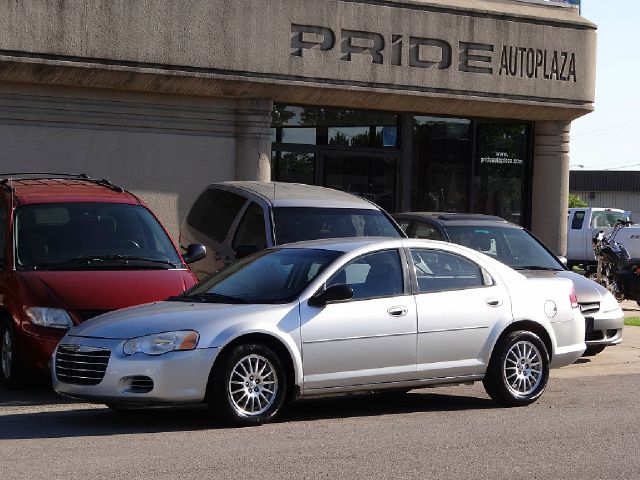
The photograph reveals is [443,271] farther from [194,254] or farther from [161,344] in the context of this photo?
[194,254]

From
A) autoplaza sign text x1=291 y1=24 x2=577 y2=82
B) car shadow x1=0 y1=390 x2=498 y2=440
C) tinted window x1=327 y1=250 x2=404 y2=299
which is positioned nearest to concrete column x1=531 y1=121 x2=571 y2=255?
autoplaza sign text x1=291 y1=24 x2=577 y2=82

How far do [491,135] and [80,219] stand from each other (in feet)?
39.0

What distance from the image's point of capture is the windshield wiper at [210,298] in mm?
10055

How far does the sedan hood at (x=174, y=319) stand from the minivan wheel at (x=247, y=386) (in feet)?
0.77

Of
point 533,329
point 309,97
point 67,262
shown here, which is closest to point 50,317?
point 67,262

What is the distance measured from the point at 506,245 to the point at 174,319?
6429mm

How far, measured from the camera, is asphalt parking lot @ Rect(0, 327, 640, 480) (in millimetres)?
7781

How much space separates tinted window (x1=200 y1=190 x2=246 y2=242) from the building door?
623 centimetres

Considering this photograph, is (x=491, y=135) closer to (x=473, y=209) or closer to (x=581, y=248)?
(x=473, y=209)

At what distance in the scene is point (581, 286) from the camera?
14062 millimetres

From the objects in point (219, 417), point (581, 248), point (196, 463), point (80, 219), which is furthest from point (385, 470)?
point (581, 248)

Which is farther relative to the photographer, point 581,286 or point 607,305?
point 581,286

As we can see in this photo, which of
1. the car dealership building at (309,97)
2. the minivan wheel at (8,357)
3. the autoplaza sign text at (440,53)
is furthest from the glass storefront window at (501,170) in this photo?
the minivan wheel at (8,357)

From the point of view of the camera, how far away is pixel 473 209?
22.8m
